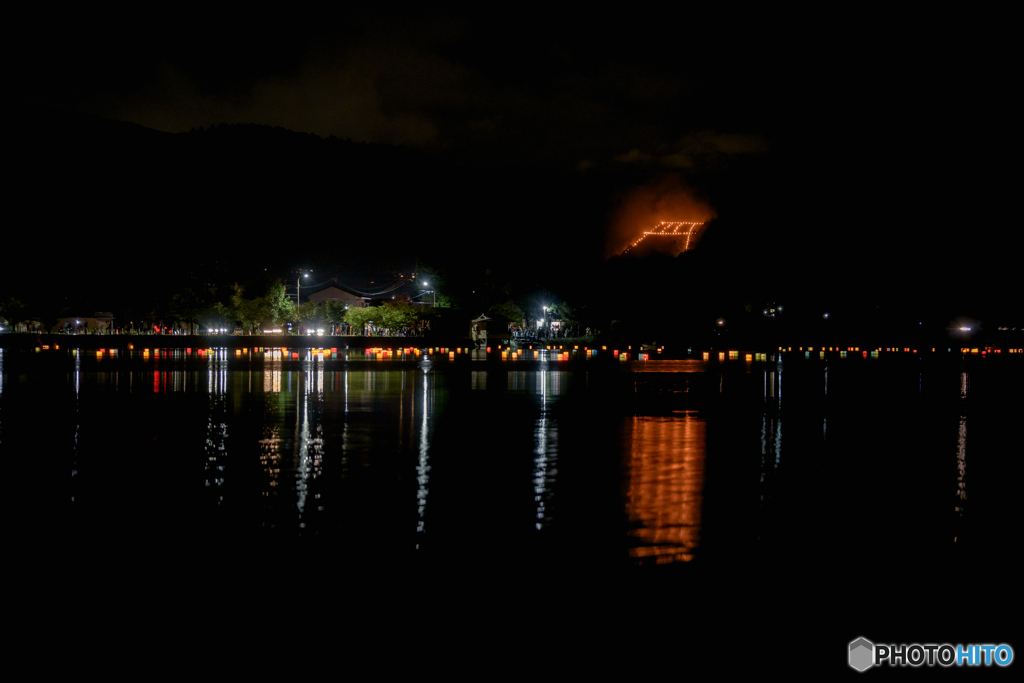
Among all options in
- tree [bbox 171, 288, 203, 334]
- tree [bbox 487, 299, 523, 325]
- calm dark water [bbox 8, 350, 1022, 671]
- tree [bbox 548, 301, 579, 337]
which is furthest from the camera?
tree [bbox 487, 299, 523, 325]

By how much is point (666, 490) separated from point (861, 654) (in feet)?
13.9

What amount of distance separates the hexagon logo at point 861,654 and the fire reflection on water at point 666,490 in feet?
5.33

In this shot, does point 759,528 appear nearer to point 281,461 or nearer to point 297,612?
point 297,612

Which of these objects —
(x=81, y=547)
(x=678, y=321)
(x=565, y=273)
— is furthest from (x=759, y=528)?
(x=565, y=273)

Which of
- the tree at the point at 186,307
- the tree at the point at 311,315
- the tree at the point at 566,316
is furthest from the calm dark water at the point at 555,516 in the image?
the tree at the point at 311,315

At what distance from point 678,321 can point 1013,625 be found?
6174cm

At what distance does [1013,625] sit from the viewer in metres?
5.64

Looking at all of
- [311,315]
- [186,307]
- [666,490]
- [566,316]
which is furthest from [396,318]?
[666,490]

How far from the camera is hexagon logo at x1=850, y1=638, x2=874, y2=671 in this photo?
17.0ft

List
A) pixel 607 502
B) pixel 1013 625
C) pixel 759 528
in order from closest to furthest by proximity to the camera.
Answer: pixel 1013 625, pixel 759 528, pixel 607 502

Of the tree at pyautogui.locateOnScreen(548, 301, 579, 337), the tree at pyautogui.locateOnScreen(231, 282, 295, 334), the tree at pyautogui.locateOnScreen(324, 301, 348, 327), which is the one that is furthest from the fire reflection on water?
the tree at pyautogui.locateOnScreen(324, 301, 348, 327)

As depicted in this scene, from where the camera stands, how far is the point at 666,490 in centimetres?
948

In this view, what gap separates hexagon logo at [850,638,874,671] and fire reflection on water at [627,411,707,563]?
1624mm

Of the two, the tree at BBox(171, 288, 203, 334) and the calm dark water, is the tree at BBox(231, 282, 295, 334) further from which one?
the calm dark water
